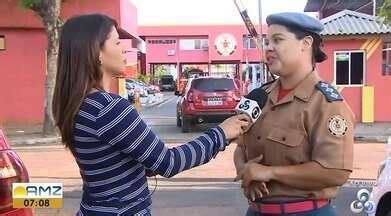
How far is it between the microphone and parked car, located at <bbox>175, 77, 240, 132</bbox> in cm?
1478

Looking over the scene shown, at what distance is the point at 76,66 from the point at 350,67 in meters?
18.4

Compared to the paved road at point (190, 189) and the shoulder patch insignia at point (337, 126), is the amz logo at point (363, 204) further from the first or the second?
the paved road at point (190, 189)

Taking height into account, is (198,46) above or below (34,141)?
above

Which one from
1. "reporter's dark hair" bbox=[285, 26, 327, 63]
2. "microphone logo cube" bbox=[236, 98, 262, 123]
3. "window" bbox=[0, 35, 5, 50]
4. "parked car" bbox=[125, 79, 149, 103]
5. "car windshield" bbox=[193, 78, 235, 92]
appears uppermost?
"window" bbox=[0, 35, 5, 50]

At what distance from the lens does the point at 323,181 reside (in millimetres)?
2527

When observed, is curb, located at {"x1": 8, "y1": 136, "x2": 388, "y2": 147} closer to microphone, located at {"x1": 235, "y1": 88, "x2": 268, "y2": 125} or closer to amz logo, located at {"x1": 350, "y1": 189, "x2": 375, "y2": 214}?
amz logo, located at {"x1": 350, "y1": 189, "x2": 375, "y2": 214}

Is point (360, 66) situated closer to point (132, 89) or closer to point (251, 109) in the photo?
point (132, 89)

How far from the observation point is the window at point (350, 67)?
19.9 m

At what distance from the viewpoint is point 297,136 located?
255 centimetres

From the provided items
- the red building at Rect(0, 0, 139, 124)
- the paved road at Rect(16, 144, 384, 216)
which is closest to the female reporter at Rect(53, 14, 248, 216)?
the paved road at Rect(16, 144, 384, 216)

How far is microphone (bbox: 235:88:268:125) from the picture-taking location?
2674mm

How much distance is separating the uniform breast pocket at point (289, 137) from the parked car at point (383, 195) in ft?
8.06

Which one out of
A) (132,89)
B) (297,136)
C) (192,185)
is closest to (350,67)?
(192,185)

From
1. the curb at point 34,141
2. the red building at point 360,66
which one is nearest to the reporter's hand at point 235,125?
the curb at point 34,141
